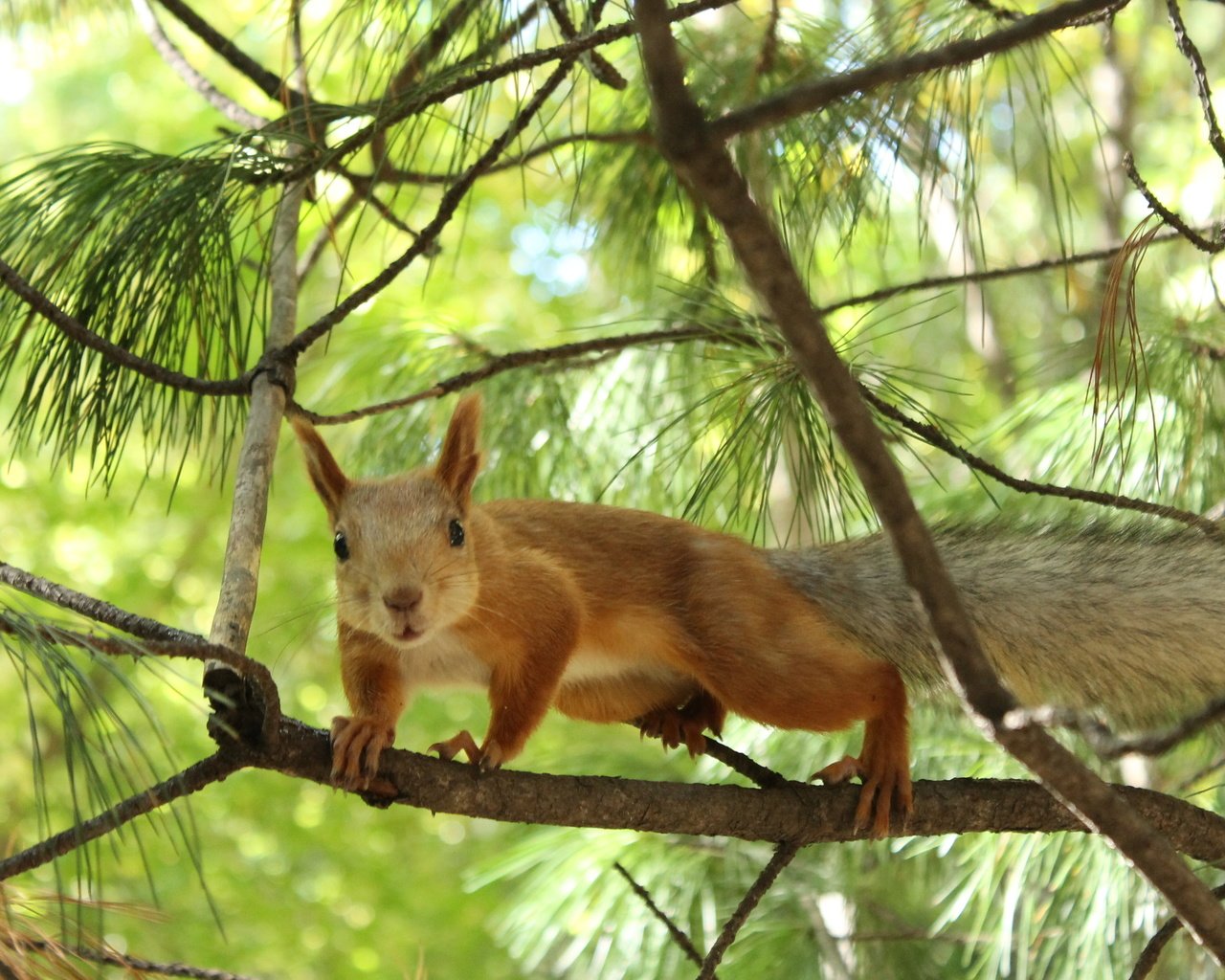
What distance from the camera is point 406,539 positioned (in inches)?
60.4

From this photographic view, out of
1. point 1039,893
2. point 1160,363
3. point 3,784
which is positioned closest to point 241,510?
point 1160,363

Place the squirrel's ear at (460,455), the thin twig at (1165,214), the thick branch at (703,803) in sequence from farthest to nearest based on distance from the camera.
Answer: the squirrel's ear at (460,455), the thick branch at (703,803), the thin twig at (1165,214)

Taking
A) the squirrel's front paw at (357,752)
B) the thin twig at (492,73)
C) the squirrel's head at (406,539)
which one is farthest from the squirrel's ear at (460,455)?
the squirrel's front paw at (357,752)

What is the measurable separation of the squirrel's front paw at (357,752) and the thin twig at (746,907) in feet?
1.30

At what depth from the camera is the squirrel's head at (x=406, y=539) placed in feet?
4.77

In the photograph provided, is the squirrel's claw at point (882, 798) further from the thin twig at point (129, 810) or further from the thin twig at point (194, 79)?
the thin twig at point (194, 79)

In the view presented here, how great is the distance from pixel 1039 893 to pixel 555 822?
119 cm

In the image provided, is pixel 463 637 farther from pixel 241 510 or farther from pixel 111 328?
pixel 111 328

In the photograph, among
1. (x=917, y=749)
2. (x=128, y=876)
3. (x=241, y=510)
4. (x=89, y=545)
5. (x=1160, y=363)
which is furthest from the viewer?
(x=89, y=545)

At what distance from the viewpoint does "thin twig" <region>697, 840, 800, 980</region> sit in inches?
53.2

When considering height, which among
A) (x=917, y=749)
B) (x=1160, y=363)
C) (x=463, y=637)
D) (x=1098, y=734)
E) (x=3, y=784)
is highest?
(x=3, y=784)

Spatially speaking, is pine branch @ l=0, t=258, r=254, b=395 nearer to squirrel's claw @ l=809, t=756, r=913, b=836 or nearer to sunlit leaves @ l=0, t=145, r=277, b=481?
sunlit leaves @ l=0, t=145, r=277, b=481

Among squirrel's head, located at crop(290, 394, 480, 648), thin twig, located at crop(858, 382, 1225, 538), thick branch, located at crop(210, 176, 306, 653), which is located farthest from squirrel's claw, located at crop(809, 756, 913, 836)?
thick branch, located at crop(210, 176, 306, 653)

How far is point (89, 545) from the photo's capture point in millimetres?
4852
